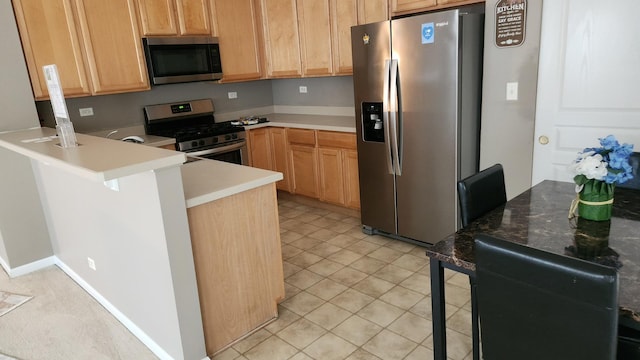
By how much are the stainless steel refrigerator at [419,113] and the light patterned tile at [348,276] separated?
614mm

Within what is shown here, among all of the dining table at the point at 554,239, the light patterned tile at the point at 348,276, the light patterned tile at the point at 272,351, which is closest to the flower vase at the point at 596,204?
the dining table at the point at 554,239

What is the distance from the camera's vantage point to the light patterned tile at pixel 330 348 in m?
2.20

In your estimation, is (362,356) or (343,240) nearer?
(362,356)

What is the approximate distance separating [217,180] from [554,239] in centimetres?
162

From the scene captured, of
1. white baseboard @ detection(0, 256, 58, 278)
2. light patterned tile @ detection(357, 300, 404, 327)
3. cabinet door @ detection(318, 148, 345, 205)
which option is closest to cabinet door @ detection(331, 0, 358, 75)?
cabinet door @ detection(318, 148, 345, 205)

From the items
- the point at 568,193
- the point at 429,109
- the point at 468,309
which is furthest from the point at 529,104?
the point at 468,309

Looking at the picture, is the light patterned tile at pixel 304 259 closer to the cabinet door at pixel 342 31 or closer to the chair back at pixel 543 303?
the cabinet door at pixel 342 31

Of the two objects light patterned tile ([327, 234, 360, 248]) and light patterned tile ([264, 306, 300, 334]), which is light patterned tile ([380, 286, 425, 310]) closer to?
light patterned tile ([264, 306, 300, 334])

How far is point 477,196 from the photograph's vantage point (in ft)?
5.94

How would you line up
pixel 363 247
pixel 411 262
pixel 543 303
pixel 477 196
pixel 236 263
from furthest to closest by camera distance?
pixel 363 247, pixel 411 262, pixel 236 263, pixel 477 196, pixel 543 303

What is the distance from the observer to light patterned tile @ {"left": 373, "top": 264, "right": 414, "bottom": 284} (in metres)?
2.93

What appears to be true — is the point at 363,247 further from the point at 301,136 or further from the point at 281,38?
the point at 281,38

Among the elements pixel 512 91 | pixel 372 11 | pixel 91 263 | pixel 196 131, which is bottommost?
pixel 91 263

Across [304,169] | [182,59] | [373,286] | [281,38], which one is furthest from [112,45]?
[373,286]
